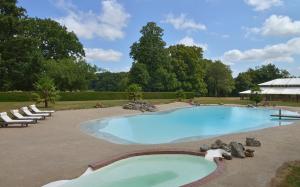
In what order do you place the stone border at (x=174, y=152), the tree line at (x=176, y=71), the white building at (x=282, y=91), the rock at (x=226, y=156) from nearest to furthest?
the stone border at (x=174, y=152) → the rock at (x=226, y=156) → the white building at (x=282, y=91) → the tree line at (x=176, y=71)

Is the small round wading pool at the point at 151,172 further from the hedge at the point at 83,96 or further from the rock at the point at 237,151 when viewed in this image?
the hedge at the point at 83,96

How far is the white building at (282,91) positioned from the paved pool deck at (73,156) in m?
40.1

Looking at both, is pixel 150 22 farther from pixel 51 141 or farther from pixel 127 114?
pixel 51 141

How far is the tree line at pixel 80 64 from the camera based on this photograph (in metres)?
37.2

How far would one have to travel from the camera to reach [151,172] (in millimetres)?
9641

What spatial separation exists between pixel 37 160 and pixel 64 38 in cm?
4542

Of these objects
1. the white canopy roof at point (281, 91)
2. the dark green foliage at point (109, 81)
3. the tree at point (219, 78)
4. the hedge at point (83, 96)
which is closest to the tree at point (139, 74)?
the hedge at point (83, 96)

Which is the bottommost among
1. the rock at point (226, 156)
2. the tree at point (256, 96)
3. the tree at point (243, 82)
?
the rock at point (226, 156)

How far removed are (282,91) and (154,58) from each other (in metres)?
22.2

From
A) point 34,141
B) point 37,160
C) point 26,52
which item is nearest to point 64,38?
point 26,52

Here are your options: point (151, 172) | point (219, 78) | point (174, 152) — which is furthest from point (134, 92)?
point (219, 78)

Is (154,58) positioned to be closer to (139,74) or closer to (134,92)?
(139,74)

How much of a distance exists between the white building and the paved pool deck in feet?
132

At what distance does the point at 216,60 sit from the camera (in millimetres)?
71625
